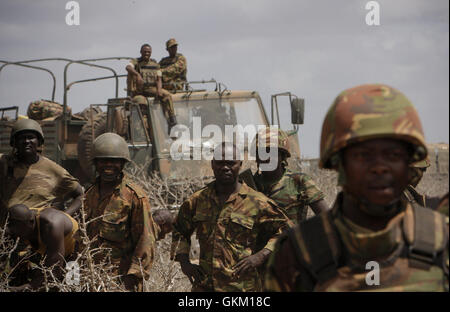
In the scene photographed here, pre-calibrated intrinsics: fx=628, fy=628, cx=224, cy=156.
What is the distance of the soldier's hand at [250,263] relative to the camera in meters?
3.99

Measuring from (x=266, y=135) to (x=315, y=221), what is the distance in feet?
9.91

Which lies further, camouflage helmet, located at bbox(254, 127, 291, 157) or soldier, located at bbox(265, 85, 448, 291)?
camouflage helmet, located at bbox(254, 127, 291, 157)

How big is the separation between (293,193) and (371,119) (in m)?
2.86

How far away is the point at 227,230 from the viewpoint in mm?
4129

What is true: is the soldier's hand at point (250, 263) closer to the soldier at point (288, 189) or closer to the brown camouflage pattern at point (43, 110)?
the soldier at point (288, 189)

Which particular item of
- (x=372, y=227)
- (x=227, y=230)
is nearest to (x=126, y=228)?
(x=227, y=230)

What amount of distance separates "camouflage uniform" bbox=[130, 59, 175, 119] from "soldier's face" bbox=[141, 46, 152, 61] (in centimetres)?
7

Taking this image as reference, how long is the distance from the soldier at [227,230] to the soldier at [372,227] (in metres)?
2.04

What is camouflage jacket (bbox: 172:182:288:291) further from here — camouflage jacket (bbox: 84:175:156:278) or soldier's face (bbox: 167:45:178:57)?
soldier's face (bbox: 167:45:178:57)

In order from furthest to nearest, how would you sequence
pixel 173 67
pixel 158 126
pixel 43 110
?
1. pixel 43 110
2. pixel 173 67
3. pixel 158 126

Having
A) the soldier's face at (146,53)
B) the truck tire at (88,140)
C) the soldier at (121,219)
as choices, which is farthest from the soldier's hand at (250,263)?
the soldier's face at (146,53)

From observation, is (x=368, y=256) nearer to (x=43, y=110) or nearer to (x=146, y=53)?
(x=146, y=53)

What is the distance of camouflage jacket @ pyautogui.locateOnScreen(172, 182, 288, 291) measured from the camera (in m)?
4.07

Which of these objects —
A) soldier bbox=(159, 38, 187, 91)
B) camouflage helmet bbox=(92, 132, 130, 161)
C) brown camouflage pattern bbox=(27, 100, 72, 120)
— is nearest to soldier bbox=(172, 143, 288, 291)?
camouflage helmet bbox=(92, 132, 130, 161)
